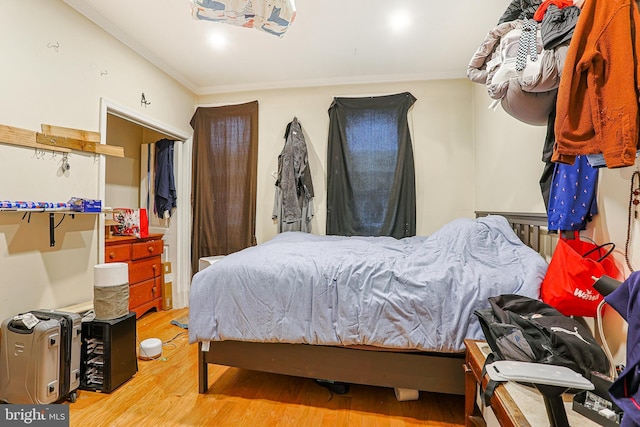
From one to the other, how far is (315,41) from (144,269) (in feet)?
→ 9.26

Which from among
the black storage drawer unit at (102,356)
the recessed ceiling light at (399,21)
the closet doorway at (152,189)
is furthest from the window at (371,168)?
the black storage drawer unit at (102,356)

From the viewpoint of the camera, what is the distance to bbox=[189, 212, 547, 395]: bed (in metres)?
1.42

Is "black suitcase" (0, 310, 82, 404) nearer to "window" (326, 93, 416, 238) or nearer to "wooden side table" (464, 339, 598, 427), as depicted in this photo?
"wooden side table" (464, 339, 598, 427)

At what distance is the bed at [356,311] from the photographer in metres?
1.42

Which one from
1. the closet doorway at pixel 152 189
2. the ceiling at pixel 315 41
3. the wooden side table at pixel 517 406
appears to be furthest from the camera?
the closet doorway at pixel 152 189

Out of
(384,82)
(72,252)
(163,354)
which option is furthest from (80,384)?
(384,82)

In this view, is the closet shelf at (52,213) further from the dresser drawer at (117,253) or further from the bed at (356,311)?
the bed at (356,311)

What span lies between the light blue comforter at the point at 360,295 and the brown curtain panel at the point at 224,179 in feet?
5.90

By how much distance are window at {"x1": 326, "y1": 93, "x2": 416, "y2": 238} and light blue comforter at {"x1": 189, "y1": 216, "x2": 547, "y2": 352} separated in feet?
4.75

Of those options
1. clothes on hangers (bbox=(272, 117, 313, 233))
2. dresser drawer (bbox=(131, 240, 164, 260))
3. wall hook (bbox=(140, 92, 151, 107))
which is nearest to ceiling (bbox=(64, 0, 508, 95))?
wall hook (bbox=(140, 92, 151, 107))

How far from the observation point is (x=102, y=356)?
5.65 feet

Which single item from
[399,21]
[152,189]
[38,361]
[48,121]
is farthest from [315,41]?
[38,361]

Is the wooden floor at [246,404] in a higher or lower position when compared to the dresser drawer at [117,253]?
lower

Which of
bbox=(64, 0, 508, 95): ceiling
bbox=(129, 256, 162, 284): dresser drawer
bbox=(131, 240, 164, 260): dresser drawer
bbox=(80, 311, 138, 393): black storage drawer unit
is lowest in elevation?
bbox=(80, 311, 138, 393): black storage drawer unit
